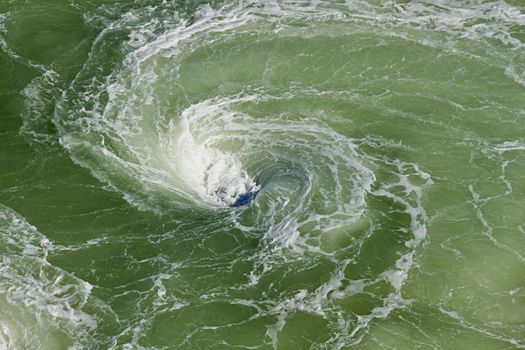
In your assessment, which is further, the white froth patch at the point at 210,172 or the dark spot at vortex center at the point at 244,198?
the white froth patch at the point at 210,172

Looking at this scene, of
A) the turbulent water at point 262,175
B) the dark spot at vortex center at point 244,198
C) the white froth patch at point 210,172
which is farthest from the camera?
the white froth patch at point 210,172

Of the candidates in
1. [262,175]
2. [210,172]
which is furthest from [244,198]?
[210,172]

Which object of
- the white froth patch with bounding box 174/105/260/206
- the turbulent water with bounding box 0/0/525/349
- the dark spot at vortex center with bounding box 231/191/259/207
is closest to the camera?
the turbulent water with bounding box 0/0/525/349

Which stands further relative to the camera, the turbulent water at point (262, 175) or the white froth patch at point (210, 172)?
the white froth patch at point (210, 172)

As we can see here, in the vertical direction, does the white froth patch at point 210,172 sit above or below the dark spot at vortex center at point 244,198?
above

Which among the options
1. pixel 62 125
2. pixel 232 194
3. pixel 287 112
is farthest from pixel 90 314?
pixel 287 112

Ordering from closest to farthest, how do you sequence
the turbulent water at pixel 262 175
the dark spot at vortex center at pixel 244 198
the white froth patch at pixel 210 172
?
1. the turbulent water at pixel 262 175
2. the dark spot at vortex center at pixel 244 198
3. the white froth patch at pixel 210 172

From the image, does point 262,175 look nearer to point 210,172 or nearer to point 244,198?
point 244,198

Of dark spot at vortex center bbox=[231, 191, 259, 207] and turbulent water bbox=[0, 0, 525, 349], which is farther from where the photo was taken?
dark spot at vortex center bbox=[231, 191, 259, 207]

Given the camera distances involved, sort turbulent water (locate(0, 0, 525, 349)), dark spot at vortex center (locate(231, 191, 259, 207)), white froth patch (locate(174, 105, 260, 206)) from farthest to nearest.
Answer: white froth patch (locate(174, 105, 260, 206))
dark spot at vortex center (locate(231, 191, 259, 207))
turbulent water (locate(0, 0, 525, 349))
